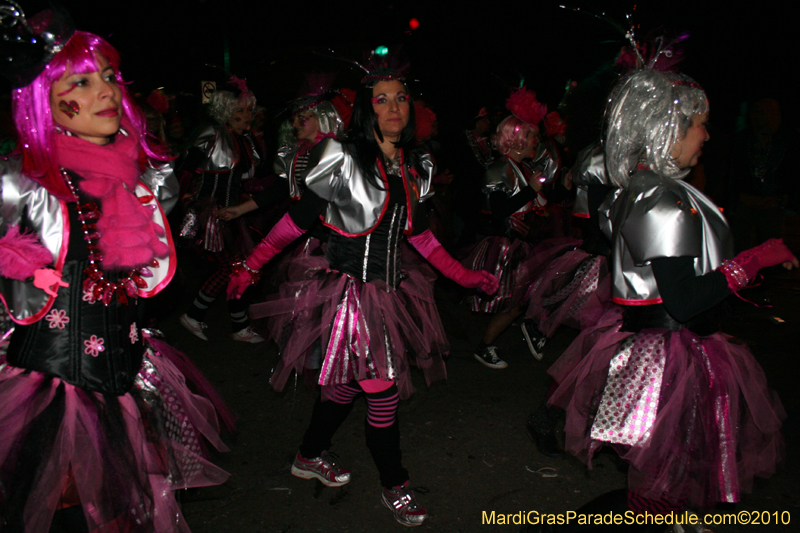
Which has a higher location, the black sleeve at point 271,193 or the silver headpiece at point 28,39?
the silver headpiece at point 28,39

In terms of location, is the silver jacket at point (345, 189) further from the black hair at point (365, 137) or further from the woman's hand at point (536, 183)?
the woman's hand at point (536, 183)

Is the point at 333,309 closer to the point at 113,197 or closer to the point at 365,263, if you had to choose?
the point at 365,263

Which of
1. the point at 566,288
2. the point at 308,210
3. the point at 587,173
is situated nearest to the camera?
the point at 308,210

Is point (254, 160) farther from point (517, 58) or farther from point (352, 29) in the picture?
point (352, 29)

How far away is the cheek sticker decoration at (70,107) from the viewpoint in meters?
2.00

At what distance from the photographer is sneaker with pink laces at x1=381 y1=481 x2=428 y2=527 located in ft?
9.90

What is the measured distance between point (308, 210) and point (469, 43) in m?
10.6

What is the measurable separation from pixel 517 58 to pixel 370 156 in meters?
10.5

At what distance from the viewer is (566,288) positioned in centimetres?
383

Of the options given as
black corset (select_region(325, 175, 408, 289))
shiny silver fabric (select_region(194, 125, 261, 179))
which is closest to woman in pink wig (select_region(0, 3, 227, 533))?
black corset (select_region(325, 175, 408, 289))

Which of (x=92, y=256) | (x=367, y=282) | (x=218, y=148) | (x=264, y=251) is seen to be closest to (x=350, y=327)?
(x=367, y=282)

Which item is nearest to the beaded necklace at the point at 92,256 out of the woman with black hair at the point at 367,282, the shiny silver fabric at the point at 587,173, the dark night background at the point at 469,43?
the woman with black hair at the point at 367,282

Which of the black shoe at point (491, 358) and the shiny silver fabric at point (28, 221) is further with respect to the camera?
the black shoe at point (491, 358)

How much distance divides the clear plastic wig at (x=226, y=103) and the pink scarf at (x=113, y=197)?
3.74 m
